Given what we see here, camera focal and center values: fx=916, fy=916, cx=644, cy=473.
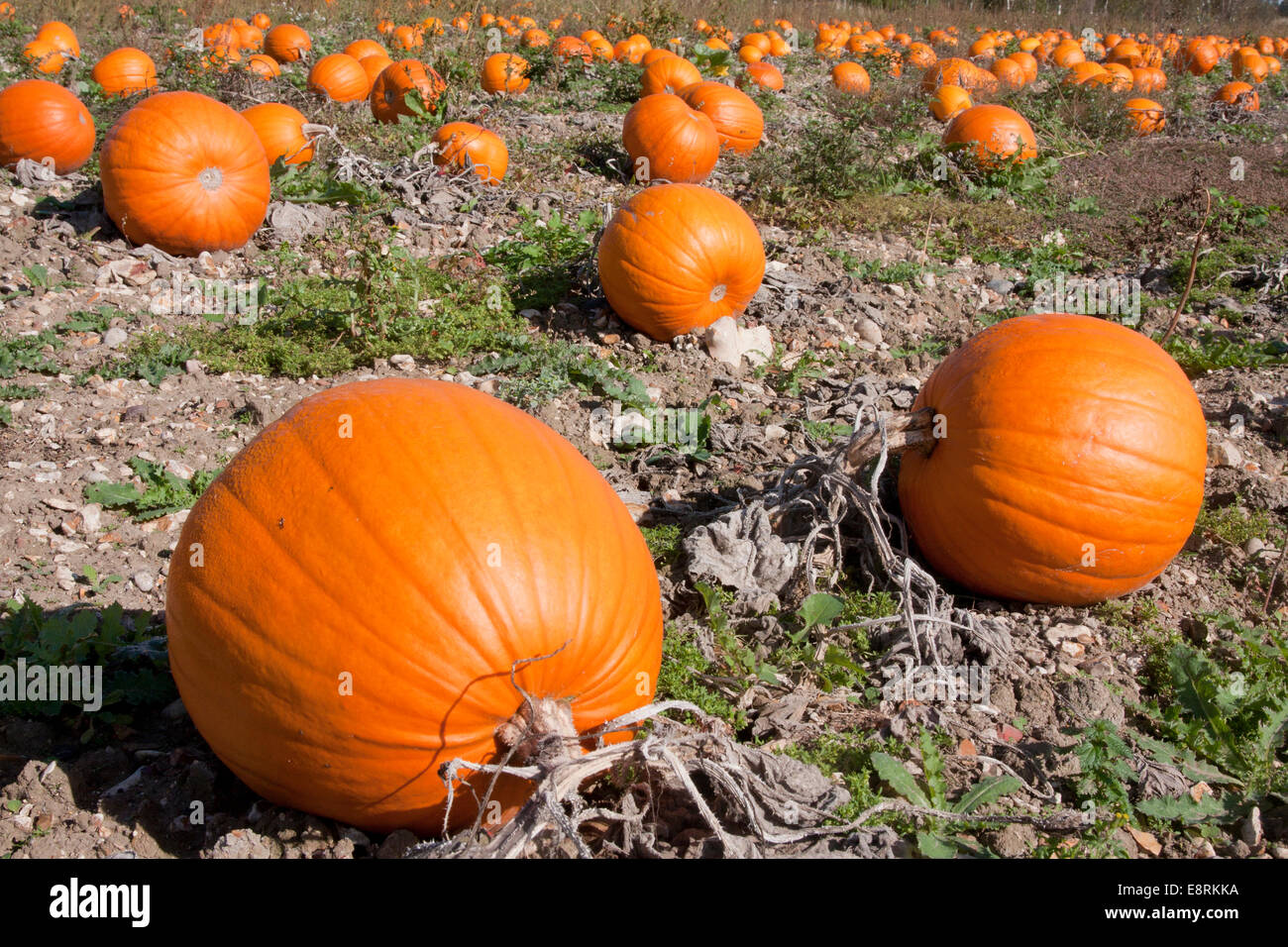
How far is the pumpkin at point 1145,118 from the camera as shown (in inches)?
476

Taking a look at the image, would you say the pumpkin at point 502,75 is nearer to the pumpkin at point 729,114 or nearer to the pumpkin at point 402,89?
the pumpkin at point 402,89

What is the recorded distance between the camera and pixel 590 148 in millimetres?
9602

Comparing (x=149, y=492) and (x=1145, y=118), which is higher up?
(x=1145, y=118)

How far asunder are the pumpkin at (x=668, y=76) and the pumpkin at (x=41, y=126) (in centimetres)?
605

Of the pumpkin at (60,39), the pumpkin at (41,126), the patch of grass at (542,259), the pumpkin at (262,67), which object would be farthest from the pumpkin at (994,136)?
the pumpkin at (60,39)

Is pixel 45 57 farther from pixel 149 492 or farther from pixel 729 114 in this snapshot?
pixel 149 492

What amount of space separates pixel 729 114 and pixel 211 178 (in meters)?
5.35

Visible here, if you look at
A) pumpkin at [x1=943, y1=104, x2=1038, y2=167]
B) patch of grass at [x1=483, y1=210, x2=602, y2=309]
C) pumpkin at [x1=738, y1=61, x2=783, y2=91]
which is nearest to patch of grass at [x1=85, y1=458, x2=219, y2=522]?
patch of grass at [x1=483, y1=210, x2=602, y2=309]

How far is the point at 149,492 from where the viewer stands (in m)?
4.03

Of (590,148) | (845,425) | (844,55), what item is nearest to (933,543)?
(845,425)

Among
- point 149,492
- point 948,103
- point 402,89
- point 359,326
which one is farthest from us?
point 948,103

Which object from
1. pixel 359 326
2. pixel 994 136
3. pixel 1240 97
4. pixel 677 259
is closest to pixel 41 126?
pixel 359 326

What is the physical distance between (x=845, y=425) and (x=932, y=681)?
198 cm

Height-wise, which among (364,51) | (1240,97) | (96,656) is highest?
(1240,97)
